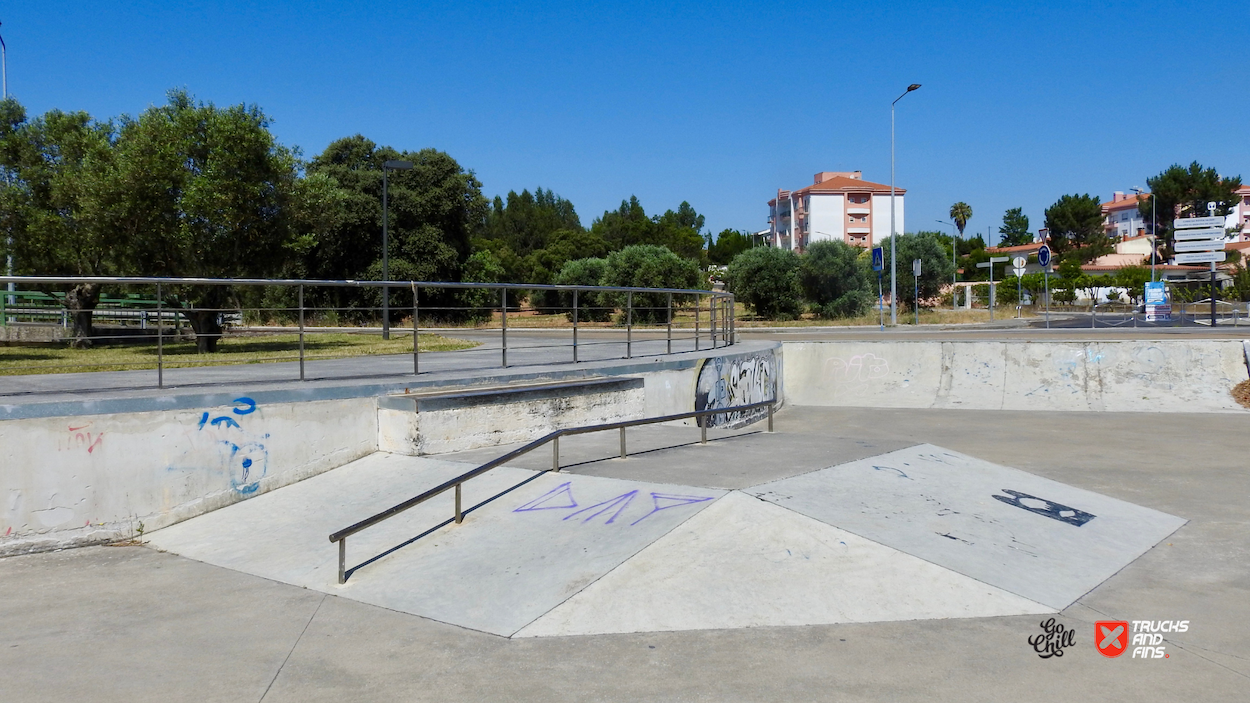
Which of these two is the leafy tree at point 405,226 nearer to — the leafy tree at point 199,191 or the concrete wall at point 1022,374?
the leafy tree at point 199,191

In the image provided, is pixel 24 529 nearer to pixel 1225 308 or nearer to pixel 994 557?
pixel 994 557

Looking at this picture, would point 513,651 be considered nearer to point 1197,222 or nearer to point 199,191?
point 199,191

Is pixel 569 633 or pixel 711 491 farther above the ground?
pixel 711 491

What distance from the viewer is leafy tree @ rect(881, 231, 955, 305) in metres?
47.3

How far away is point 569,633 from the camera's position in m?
4.87

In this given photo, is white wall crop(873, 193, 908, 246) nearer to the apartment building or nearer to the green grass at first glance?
the apartment building

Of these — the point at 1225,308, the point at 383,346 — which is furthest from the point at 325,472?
the point at 1225,308

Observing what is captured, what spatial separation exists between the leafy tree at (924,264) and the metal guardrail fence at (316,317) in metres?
11.8

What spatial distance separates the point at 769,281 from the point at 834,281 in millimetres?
4099

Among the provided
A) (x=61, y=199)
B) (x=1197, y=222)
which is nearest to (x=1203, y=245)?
(x=1197, y=222)

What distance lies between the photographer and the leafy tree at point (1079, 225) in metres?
89.9

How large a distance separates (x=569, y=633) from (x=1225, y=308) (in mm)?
49080

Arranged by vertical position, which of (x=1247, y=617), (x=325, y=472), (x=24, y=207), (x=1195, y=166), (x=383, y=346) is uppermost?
(x=1195, y=166)

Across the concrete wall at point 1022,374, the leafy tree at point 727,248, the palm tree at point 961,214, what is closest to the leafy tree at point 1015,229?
the palm tree at point 961,214
